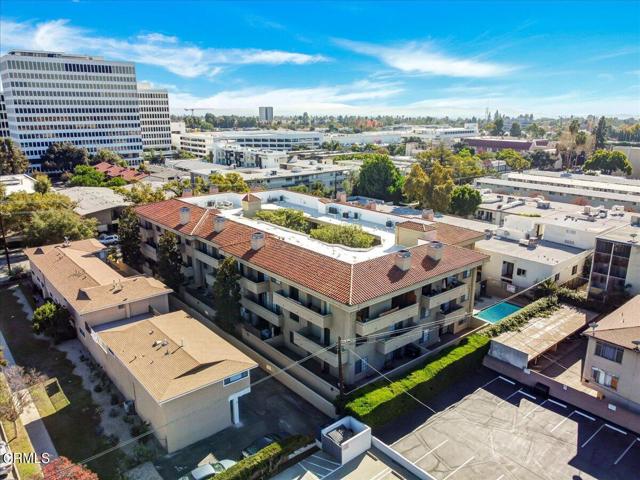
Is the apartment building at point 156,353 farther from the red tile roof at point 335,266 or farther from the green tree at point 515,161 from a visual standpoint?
the green tree at point 515,161

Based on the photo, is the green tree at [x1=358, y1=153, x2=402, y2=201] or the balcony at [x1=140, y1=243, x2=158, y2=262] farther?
the green tree at [x1=358, y1=153, x2=402, y2=201]

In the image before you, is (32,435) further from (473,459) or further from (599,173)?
(599,173)

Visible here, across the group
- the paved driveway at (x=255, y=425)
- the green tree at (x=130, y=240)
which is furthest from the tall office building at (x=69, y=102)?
the paved driveway at (x=255, y=425)

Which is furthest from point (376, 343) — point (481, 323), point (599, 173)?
point (599, 173)

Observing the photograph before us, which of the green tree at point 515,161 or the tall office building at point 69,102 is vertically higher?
the tall office building at point 69,102

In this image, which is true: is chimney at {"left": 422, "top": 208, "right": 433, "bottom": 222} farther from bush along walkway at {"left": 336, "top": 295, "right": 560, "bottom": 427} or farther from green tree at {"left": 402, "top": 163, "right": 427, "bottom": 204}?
green tree at {"left": 402, "top": 163, "right": 427, "bottom": 204}

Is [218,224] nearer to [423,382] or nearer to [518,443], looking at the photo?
[423,382]

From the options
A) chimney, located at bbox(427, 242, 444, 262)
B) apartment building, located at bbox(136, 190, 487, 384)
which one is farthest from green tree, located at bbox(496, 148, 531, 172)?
chimney, located at bbox(427, 242, 444, 262)
